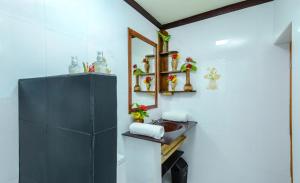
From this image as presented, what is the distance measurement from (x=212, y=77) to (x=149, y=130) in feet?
3.74

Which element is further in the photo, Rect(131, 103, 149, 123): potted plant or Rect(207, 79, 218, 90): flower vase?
Rect(207, 79, 218, 90): flower vase

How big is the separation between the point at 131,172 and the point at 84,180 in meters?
1.12

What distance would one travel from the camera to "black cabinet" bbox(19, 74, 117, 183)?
493 millimetres

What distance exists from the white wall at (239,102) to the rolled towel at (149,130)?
2.89 feet

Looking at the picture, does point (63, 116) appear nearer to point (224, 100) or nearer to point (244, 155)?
point (224, 100)

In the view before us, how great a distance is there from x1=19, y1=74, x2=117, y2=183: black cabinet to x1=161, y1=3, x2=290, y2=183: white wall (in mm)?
1647

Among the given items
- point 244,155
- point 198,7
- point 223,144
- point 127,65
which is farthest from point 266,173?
point 198,7

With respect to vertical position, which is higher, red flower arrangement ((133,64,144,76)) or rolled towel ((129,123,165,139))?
red flower arrangement ((133,64,144,76))

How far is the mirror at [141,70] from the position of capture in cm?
161

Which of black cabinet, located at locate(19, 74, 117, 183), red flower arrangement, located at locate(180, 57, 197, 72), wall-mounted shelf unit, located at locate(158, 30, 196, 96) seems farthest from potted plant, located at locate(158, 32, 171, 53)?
black cabinet, located at locate(19, 74, 117, 183)

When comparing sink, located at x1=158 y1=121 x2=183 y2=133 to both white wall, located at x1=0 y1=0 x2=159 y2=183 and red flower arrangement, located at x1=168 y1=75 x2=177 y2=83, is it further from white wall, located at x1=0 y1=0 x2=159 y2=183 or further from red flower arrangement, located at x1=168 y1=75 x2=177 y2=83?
white wall, located at x1=0 y1=0 x2=159 y2=183

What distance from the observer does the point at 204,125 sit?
196 centimetres

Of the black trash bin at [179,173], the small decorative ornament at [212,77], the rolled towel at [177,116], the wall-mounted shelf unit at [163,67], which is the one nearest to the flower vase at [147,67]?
the wall-mounted shelf unit at [163,67]

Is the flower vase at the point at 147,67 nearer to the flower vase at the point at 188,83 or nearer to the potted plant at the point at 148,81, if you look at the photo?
the potted plant at the point at 148,81
